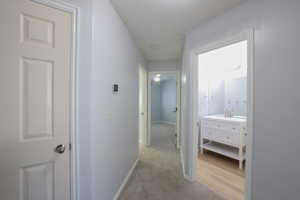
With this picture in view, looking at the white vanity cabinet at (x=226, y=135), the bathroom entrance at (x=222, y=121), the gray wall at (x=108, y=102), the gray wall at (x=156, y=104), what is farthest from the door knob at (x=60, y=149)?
the gray wall at (x=156, y=104)

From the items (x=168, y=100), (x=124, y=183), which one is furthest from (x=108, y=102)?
(x=168, y=100)

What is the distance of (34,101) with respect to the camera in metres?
0.96

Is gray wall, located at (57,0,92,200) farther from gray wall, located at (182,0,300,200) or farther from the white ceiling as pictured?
gray wall, located at (182,0,300,200)

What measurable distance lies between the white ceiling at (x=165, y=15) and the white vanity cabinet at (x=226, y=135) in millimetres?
1872

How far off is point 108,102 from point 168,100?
633 cm

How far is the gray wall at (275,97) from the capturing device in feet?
3.45

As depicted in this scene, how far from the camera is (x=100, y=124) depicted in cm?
133

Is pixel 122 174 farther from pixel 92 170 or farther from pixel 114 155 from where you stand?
A: pixel 92 170

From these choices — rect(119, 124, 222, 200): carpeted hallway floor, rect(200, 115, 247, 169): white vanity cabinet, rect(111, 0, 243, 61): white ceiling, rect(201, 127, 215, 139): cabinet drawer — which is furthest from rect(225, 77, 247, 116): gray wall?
rect(119, 124, 222, 200): carpeted hallway floor

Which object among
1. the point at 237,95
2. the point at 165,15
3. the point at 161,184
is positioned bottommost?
the point at 161,184

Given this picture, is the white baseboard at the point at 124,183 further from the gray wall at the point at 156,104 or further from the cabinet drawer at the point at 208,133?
the gray wall at the point at 156,104

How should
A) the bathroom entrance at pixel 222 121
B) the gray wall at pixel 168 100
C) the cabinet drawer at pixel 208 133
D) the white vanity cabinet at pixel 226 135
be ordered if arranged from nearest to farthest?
the bathroom entrance at pixel 222 121, the white vanity cabinet at pixel 226 135, the cabinet drawer at pixel 208 133, the gray wall at pixel 168 100

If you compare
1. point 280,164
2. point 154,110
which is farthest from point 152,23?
point 154,110

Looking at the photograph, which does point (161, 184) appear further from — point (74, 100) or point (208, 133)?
point (74, 100)
